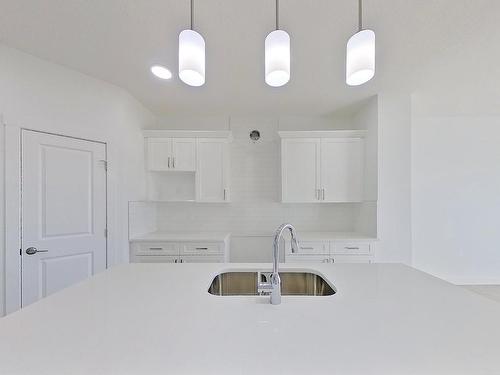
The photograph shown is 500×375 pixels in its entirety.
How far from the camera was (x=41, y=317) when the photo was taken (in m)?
0.96

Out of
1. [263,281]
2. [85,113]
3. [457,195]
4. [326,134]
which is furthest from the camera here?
[457,195]

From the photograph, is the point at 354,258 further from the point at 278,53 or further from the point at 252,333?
the point at 278,53

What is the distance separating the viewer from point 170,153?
10.6 feet

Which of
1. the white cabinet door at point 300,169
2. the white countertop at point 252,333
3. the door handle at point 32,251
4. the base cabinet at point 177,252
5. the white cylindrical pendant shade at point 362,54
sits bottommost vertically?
the base cabinet at point 177,252

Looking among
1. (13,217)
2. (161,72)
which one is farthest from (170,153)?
(13,217)

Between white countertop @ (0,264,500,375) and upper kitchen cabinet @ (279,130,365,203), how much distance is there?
201 centimetres

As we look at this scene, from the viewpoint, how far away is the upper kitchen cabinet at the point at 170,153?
3240 millimetres

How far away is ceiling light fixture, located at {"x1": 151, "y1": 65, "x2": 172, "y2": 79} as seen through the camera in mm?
2260

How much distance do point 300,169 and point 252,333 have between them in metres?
2.59

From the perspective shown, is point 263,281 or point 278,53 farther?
point 263,281

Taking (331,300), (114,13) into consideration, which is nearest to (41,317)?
(331,300)

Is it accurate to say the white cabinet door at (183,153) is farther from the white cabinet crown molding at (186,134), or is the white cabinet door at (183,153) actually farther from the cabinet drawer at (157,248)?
the cabinet drawer at (157,248)

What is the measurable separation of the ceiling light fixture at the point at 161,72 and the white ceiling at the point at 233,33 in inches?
2.4

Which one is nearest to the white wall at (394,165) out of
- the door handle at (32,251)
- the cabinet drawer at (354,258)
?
the cabinet drawer at (354,258)
